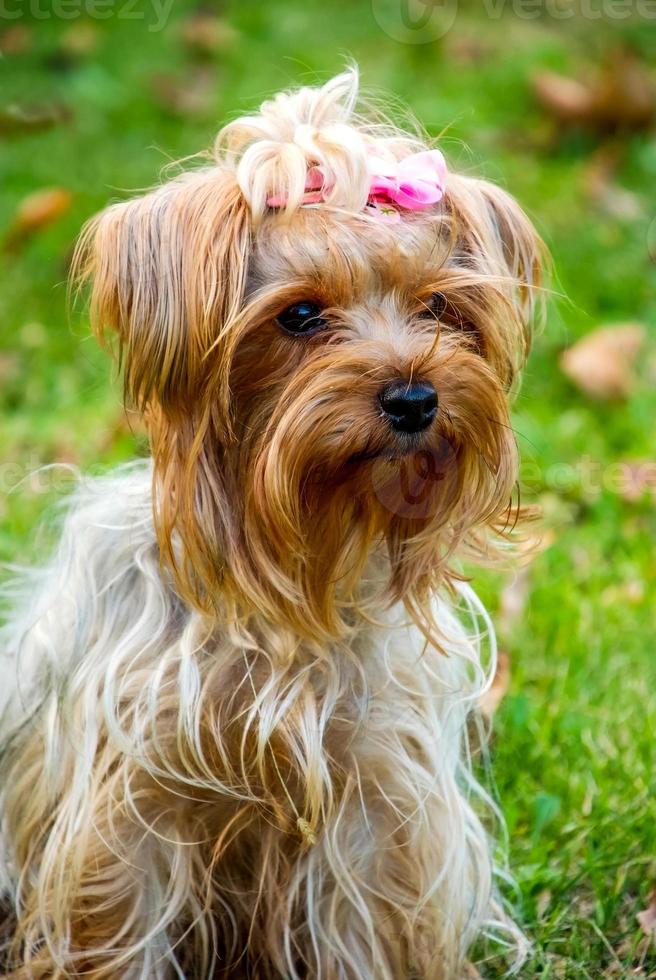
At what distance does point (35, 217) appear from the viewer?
227 inches

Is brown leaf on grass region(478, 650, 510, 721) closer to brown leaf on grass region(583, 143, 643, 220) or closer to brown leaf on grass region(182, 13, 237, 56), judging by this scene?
brown leaf on grass region(583, 143, 643, 220)

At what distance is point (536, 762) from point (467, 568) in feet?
2.05

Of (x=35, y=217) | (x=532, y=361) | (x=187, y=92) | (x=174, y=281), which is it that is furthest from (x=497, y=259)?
(x=187, y=92)

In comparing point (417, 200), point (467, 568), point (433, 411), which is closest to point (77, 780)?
point (433, 411)

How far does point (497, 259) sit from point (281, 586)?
69cm

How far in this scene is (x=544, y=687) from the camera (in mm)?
3668

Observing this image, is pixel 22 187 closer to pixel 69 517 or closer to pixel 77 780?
pixel 69 517

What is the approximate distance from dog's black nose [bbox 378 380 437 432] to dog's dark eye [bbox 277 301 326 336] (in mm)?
181

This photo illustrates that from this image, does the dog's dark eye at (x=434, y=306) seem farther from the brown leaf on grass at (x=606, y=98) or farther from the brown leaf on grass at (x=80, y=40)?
the brown leaf on grass at (x=80, y=40)

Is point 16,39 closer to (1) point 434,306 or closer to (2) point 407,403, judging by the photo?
(1) point 434,306

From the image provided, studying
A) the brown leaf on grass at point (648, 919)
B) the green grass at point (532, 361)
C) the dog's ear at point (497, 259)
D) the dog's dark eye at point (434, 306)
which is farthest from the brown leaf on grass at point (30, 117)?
the brown leaf on grass at point (648, 919)

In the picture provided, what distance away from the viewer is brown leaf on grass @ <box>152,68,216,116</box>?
675 centimetres

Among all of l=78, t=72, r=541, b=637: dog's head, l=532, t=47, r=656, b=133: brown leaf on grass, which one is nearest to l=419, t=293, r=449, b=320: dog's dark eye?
l=78, t=72, r=541, b=637: dog's head

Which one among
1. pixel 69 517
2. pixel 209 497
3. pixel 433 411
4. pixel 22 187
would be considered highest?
pixel 433 411
